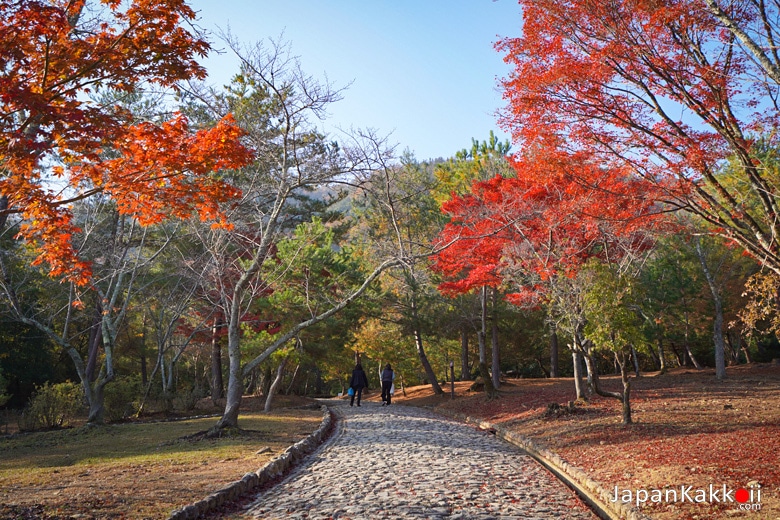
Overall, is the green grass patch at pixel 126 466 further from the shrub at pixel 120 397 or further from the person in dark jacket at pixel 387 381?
the person in dark jacket at pixel 387 381

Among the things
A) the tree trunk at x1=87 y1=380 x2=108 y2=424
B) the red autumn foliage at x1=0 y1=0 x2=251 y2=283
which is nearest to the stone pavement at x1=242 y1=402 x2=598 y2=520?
the red autumn foliage at x1=0 y1=0 x2=251 y2=283

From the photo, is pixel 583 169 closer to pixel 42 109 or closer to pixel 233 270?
pixel 42 109

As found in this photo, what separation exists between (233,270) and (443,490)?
14482 millimetres

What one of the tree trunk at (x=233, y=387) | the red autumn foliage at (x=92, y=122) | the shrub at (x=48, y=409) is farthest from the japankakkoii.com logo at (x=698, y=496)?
the shrub at (x=48, y=409)

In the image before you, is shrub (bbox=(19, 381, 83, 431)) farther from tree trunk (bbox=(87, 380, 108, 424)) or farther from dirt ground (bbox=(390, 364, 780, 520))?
dirt ground (bbox=(390, 364, 780, 520))

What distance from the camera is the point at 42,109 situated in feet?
16.4

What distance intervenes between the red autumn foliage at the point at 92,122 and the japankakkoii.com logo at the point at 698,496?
19.3 feet

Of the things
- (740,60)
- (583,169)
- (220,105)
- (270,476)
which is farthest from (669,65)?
(220,105)

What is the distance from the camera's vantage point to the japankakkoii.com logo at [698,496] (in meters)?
5.10

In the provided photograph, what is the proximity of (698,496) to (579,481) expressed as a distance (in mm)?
1792

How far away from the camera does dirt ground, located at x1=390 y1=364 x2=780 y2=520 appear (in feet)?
17.5

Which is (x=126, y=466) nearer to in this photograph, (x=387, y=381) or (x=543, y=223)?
(x=543, y=223)

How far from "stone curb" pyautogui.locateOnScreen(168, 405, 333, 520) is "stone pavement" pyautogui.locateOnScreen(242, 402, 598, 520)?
21 centimetres

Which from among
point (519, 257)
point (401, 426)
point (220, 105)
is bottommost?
point (401, 426)
